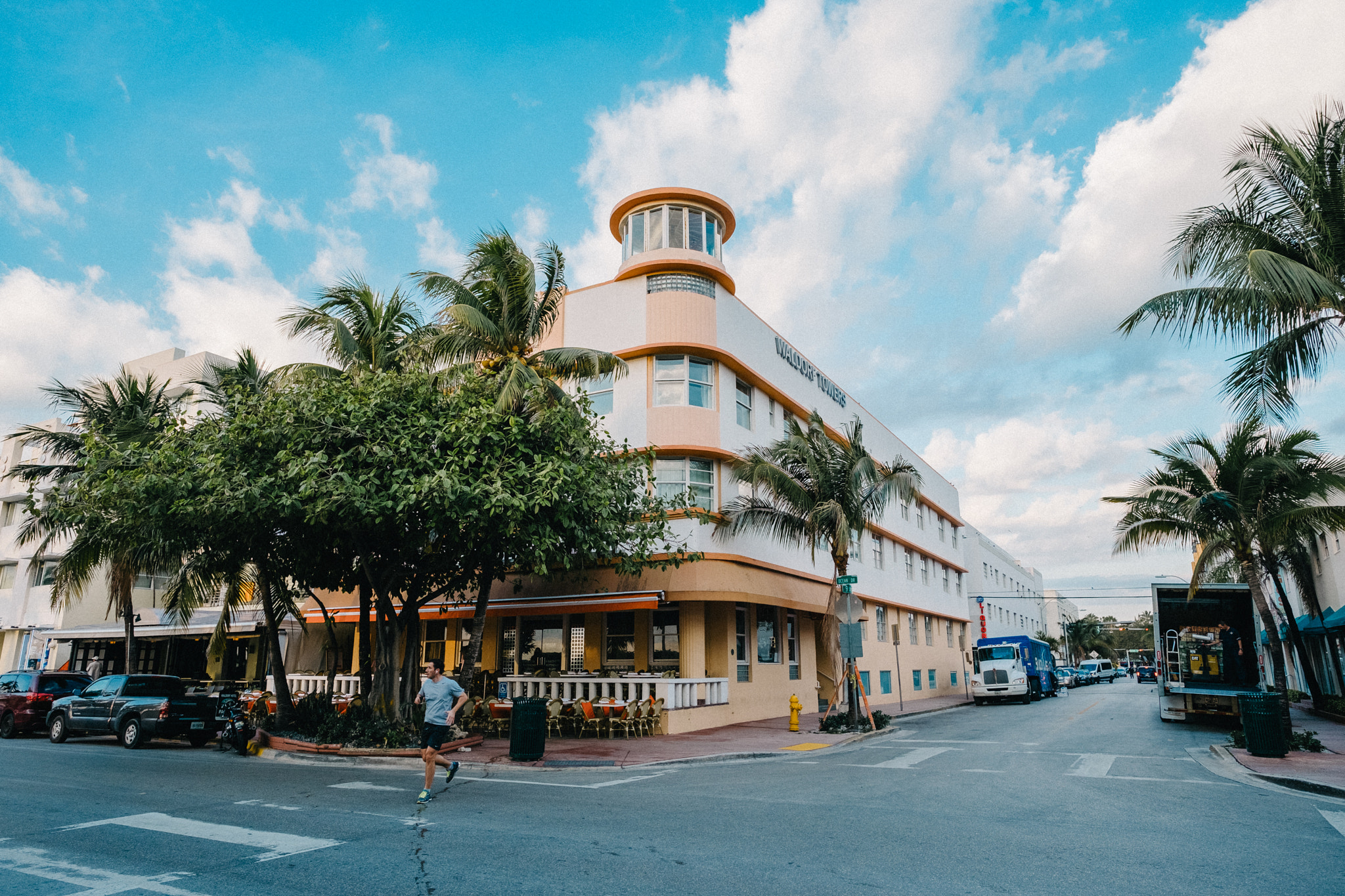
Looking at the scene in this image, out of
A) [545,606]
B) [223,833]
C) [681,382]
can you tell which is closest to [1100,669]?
[681,382]

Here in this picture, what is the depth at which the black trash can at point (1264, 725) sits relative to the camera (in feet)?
41.4

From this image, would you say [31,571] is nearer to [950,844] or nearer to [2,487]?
[2,487]

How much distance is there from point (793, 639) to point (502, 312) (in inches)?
536

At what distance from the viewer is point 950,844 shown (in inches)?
280

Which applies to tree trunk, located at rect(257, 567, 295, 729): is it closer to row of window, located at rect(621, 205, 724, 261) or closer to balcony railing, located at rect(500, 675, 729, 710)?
balcony railing, located at rect(500, 675, 729, 710)

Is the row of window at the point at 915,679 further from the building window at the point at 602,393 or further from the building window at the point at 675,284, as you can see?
the building window at the point at 675,284

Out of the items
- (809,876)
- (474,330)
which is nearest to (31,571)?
(474,330)

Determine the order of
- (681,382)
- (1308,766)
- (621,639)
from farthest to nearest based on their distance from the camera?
(621,639) < (681,382) < (1308,766)

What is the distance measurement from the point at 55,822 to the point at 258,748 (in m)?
8.03

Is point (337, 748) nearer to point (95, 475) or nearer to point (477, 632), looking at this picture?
point (477, 632)

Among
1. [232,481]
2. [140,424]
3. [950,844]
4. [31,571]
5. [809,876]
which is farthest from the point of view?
[31,571]

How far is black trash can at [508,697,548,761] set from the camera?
43.7ft

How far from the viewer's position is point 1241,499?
16.0 metres

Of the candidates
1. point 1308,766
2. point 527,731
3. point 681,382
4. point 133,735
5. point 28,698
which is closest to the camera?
point 1308,766
